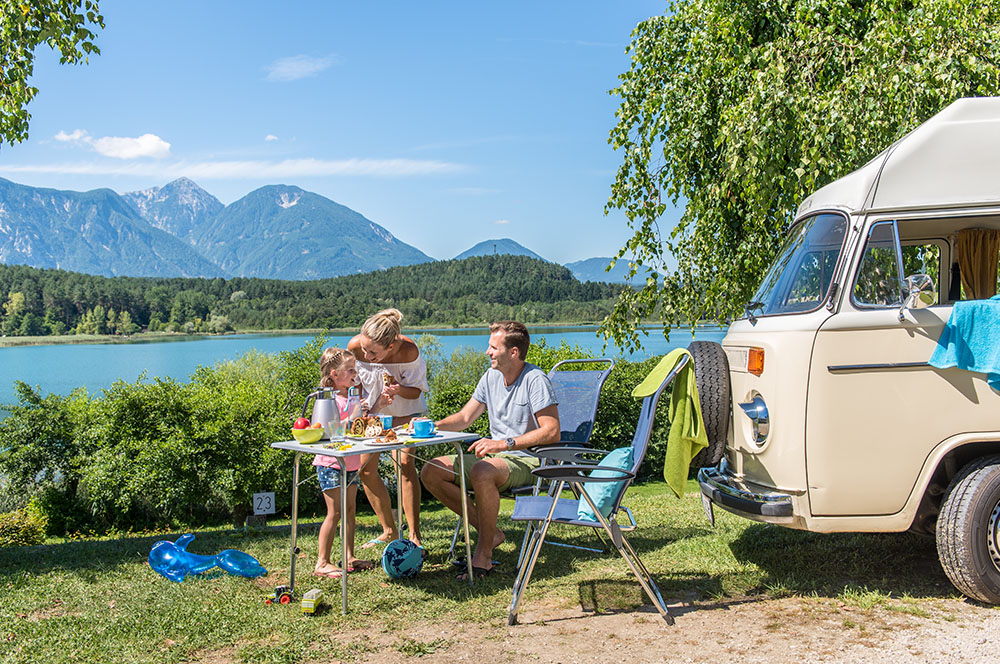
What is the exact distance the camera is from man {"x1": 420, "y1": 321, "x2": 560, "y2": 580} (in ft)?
15.5

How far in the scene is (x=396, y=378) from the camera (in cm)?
538

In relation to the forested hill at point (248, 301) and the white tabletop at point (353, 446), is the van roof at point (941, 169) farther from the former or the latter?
the forested hill at point (248, 301)

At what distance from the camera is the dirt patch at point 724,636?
3441mm

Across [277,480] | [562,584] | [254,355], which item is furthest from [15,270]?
[562,584]

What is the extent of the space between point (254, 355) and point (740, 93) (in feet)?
39.8

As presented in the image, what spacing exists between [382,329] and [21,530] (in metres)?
4.41

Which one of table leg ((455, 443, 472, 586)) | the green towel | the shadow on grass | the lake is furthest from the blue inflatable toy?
the lake

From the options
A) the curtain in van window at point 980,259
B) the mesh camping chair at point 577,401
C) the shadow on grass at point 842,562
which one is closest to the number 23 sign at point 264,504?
the mesh camping chair at point 577,401

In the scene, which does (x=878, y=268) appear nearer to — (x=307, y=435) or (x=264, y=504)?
(x=307, y=435)

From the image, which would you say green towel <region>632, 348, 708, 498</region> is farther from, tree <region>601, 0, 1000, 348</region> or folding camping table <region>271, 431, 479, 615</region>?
tree <region>601, 0, 1000, 348</region>

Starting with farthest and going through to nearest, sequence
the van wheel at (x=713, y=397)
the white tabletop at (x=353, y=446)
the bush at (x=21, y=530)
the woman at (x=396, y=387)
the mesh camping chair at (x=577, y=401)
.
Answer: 1. the bush at (x=21, y=530)
2. the mesh camping chair at (x=577, y=401)
3. the woman at (x=396, y=387)
4. the van wheel at (x=713, y=397)
5. the white tabletop at (x=353, y=446)

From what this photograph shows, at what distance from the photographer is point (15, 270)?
65.1m

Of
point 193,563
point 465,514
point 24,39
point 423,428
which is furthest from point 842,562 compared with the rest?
point 24,39

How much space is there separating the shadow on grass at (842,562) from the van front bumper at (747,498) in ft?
1.87
